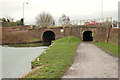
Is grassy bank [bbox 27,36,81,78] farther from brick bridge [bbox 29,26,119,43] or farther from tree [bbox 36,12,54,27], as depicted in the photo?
tree [bbox 36,12,54,27]

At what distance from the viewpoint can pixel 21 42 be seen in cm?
4006

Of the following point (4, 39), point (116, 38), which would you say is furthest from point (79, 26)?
point (4, 39)

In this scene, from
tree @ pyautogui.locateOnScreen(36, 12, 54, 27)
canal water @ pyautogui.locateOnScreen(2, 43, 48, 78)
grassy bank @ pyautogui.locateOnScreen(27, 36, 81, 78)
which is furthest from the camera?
tree @ pyautogui.locateOnScreen(36, 12, 54, 27)

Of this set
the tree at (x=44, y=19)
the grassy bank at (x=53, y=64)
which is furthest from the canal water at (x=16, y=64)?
the tree at (x=44, y=19)

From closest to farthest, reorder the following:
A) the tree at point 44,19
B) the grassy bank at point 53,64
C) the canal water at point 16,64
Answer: the grassy bank at point 53,64, the canal water at point 16,64, the tree at point 44,19

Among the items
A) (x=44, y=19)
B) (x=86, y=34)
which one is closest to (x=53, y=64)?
(x=86, y=34)

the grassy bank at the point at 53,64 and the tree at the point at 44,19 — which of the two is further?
the tree at the point at 44,19

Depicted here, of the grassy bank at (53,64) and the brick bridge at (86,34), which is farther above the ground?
the brick bridge at (86,34)

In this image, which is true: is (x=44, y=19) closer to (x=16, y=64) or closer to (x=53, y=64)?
(x=16, y=64)

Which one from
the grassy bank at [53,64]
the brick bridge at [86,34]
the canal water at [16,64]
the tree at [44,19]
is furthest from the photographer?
the tree at [44,19]

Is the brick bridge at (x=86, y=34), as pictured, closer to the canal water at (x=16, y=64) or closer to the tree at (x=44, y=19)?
the canal water at (x=16, y=64)

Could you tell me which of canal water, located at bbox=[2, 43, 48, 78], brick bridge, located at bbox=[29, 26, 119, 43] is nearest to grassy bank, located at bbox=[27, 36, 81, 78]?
canal water, located at bbox=[2, 43, 48, 78]

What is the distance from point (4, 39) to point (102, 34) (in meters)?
26.7

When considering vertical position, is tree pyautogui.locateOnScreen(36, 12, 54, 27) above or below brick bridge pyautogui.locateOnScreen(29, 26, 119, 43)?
above
